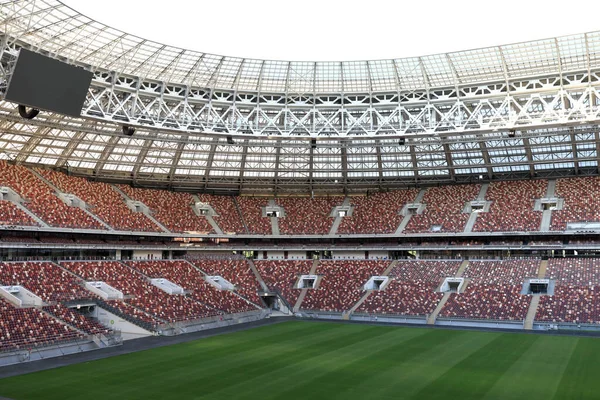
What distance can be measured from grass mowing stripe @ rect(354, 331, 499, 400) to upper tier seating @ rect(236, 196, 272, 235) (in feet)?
91.6

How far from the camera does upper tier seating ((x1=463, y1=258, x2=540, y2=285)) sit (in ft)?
158

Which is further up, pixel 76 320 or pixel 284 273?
pixel 76 320

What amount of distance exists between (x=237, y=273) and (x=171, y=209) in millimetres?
10781

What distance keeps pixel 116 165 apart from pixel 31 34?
2449 cm

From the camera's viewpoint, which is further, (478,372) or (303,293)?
(303,293)

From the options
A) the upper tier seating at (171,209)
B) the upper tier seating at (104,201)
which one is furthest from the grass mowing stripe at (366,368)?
the upper tier seating at (171,209)

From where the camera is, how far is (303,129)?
46219 millimetres

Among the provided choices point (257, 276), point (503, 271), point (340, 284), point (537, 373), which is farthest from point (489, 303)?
point (257, 276)

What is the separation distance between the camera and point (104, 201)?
5319 centimetres

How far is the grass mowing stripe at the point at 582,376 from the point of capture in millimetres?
22266

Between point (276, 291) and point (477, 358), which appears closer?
point (477, 358)

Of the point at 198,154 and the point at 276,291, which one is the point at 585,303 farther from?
the point at 198,154

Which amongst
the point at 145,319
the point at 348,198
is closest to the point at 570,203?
the point at 348,198

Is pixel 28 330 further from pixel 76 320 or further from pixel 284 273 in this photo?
pixel 284 273
